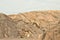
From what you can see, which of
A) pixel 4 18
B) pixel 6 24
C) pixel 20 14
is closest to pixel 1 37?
pixel 6 24

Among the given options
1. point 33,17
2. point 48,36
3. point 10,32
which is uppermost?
point 48,36

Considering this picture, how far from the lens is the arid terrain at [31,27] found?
5.67 m

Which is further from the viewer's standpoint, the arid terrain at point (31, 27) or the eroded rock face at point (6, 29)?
the eroded rock face at point (6, 29)

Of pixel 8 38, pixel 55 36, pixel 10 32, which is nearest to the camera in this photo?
pixel 55 36

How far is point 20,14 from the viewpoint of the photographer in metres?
50.1

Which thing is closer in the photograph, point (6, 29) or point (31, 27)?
point (6, 29)

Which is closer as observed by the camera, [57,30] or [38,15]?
[57,30]

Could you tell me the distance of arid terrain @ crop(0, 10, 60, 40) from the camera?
18.6 feet

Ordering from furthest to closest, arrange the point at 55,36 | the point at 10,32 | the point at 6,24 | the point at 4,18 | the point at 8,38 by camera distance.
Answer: the point at 4,18 → the point at 6,24 → the point at 10,32 → the point at 8,38 → the point at 55,36

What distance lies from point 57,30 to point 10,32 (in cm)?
2727

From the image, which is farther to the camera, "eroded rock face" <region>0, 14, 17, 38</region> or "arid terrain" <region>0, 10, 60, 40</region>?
"eroded rock face" <region>0, 14, 17, 38</region>

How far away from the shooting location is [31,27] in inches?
1508

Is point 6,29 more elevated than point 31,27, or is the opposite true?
point 6,29

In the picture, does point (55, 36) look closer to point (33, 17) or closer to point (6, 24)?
point (6, 24)
